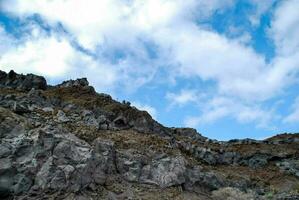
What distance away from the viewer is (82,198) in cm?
3011

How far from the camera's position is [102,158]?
34.0m

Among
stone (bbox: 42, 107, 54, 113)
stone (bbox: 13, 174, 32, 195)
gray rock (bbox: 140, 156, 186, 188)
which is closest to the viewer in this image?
stone (bbox: 13, 174, 32, 195)

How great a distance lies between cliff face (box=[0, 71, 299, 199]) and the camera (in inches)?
1192

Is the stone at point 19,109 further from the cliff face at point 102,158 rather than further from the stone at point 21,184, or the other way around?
the stone at point 21,184

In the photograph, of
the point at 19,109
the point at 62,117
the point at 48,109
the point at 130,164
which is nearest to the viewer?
the point at 130,164

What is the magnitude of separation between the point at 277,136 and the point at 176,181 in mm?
42840

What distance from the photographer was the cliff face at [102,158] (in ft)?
99.3

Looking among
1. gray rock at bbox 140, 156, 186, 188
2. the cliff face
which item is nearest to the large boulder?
the cliff face

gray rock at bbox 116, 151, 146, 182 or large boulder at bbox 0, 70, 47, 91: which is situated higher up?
large boulder at bbox 0, 70, 47, 91

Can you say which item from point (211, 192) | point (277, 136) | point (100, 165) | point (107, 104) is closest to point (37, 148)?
point (100, 165)

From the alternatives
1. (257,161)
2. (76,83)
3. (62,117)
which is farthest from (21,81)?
(257,161)

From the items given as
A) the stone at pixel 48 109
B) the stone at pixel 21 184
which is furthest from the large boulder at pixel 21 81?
the stone at pixel 21 184

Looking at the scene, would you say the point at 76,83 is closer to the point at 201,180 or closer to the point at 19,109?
the point at 19,109

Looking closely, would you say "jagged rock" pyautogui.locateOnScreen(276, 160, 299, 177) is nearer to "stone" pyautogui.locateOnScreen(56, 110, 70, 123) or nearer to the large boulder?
"stone" pyautogui.locateOnScreen(56, 110, 70, 123)
